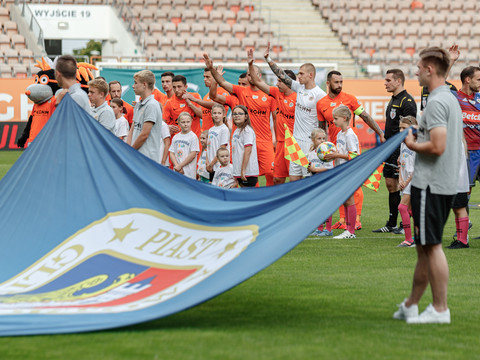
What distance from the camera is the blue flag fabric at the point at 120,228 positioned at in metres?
5.12

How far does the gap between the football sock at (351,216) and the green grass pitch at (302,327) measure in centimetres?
191

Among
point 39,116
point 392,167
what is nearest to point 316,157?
point 392,167

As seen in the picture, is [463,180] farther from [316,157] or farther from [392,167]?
[316,157]

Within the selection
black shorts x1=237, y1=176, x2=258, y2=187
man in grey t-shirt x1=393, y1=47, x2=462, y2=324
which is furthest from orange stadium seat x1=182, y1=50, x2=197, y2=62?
man in grey t-shirt x1=393, y1=47, x2=462, y2=324

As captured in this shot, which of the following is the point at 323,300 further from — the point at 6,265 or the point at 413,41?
the point at 413,41

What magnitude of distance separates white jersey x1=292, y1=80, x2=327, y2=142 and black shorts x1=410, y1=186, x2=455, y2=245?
4.72m

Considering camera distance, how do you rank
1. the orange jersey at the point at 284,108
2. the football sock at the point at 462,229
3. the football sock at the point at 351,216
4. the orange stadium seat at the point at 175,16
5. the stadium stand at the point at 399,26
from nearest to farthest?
the football sock at the point at 462,229 < the football sock at the point at 351,216 < the orange jersey at the point at 284,108 < the orange stadium seat at the point at 175,16 < the stadium stand at the point at 399,26

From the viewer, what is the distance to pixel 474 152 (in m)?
9.54

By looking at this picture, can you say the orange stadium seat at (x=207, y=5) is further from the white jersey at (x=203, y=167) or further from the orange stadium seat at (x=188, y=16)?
the white jersey at (x=203, y=167)

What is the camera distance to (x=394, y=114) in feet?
33.5

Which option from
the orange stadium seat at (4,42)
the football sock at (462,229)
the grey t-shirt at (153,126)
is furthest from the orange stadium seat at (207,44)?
the grey t-shirt at (153,126)

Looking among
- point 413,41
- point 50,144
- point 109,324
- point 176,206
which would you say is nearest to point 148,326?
point 109,324

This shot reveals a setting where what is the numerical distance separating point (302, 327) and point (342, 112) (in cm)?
468

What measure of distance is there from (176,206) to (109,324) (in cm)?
143
